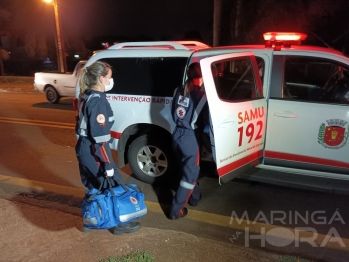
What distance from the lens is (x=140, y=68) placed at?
4.96 m

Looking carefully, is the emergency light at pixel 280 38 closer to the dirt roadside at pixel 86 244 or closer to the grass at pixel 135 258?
the dirt roadside at pixel 86 244

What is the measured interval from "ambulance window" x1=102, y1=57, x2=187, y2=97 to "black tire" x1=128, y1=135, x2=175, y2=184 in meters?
0.66

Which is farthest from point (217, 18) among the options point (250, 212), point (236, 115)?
point (250, 212)

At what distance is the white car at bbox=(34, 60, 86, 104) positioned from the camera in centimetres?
1348

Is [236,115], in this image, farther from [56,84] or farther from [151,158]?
[56,84]

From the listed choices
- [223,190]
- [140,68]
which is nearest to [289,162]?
[223,190]

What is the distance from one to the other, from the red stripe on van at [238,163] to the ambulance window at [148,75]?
127 cm

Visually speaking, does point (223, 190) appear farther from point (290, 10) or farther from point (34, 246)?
point (290, 10)

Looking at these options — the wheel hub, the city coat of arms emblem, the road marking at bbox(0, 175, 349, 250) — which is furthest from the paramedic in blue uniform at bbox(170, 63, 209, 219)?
the city coat of arms emblem

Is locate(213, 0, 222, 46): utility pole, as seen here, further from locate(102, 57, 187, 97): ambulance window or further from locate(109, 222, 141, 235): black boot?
locate(109, 222, 141, 235): black boot

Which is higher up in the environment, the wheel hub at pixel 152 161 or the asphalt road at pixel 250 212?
the wheel hub at pixel 152 161

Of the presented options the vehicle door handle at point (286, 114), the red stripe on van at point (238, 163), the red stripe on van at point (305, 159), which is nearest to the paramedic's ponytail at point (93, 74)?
the red stripe on van at point (238, 163)

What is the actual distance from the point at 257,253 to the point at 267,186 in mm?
1889

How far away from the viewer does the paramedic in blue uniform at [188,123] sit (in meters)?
3.83
